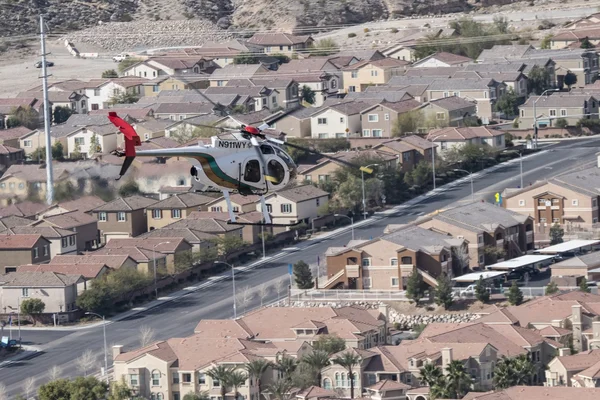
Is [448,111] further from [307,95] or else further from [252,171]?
[252,171]

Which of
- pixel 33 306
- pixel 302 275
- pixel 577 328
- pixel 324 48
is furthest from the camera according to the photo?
pixel 324 48

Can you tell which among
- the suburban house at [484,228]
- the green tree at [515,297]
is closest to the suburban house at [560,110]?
the suburban house at [484,228]

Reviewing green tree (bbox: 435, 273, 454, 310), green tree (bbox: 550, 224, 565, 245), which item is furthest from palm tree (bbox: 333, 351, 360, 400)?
green tree (bbox: 550, 224, 565, 245)

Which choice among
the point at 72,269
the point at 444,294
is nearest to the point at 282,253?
the point at 72,269

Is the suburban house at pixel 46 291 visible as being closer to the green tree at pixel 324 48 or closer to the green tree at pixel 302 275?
the green tree at pixel 302 275

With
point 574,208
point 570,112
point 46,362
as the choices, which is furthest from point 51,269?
point 570,112

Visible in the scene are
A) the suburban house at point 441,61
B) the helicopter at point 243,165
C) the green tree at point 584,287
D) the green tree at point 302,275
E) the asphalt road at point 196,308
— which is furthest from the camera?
the suburban house at point 441,61
